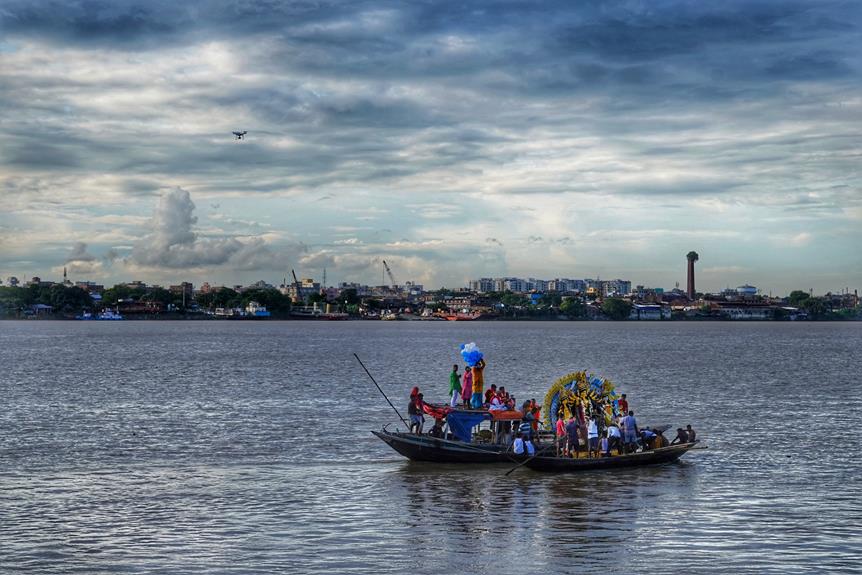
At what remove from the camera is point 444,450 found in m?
38.0

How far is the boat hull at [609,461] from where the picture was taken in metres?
36.0

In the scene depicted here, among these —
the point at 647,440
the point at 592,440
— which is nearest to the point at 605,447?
the point at 592,440

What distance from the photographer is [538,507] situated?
3141cm

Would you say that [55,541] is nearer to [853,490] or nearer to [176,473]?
[176,473]

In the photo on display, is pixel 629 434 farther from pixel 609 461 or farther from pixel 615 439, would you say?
pixel 609 461

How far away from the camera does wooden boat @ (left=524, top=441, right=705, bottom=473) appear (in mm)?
36000

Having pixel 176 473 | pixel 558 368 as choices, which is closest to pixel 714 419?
pixel 176 473

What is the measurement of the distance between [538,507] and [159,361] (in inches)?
3598

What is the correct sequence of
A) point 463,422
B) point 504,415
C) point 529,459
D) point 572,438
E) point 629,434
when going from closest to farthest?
point 529,459 < point 572,438 < point 504,415 < point 629,434 < point 463,422

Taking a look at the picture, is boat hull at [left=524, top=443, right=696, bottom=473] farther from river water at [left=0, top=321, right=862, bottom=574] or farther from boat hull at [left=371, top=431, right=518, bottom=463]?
boat hull at [left=371, top=431, right=518, bottom=463]

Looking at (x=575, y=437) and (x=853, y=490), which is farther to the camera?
(x=575, y=437)

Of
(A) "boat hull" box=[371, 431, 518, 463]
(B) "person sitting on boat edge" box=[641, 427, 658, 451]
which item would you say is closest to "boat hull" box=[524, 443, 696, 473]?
(B) "person sitting on boat edge" box=[641, 427, 658, 451]

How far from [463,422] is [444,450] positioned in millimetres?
1283

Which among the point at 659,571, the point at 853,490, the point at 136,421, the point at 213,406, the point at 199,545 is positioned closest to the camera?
the point at 659,571
